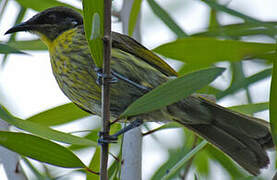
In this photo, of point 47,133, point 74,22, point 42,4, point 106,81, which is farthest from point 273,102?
point 42,4

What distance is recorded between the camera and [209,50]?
2.00m

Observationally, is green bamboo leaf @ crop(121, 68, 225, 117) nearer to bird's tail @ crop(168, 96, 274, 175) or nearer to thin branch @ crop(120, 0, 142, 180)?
thin branch @ crop(120, 0, 142, 180)

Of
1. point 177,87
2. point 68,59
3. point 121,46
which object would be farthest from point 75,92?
point 177,87

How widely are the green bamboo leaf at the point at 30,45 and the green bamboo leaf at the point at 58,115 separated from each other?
1.42ft

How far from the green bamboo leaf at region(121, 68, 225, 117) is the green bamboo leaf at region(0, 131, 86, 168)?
0.29 metres

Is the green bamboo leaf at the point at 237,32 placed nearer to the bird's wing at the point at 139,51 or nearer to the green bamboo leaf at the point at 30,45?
the bird's wing at the point at 139,51

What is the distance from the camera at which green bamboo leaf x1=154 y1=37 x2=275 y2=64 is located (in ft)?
6.40

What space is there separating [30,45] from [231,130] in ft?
3.61

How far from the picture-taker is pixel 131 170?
70.3 inches

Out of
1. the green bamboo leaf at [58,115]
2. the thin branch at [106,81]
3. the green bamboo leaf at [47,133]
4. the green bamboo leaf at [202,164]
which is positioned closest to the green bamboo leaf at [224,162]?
the green bamboo leaf at [202,164]

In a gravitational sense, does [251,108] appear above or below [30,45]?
below

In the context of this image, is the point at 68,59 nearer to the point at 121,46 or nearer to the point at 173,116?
the point at 121,46

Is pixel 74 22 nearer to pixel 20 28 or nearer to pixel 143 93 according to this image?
pixel 20 28

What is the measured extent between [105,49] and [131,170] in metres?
0.68
